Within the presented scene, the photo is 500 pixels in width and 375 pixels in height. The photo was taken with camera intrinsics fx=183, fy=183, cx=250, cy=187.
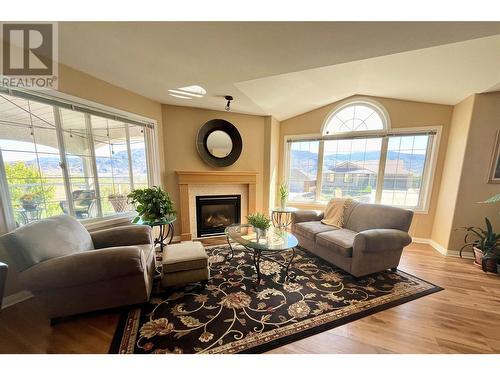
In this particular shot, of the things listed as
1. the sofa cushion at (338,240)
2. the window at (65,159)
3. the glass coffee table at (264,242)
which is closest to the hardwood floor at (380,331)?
the sofa cushion at (338,240)

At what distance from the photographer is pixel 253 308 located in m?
1.63

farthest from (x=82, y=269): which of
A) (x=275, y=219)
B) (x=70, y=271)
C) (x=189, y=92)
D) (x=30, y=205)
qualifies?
(x=275, y=219)

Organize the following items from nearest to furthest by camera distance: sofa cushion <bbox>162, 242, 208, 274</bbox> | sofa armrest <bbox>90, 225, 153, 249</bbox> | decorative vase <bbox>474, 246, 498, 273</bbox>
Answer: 1. sofa cushion <bbox>162, 242, 208, 274</bbox>
2. sofa armrest <bbox>90, 225, 153, 249</bbox>
3. decorative vase <bbox>474, 246, 498, 273</bbox>

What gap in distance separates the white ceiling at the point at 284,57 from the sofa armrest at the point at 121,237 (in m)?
1.71

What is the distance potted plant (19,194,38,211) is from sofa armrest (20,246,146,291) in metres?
0.87

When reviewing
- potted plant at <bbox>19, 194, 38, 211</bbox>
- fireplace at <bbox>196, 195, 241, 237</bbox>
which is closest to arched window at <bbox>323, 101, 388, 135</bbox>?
fireplace at <bbox>196, 195, 241, 237</bbox>

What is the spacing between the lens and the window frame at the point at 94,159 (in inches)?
63.6

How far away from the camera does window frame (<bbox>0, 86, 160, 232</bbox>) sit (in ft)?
5.30

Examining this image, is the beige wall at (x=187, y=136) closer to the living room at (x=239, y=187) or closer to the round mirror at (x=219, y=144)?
the living room at (x=239, y=187)

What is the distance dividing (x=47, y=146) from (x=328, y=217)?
3581mm

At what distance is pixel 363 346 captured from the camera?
4.21 feet

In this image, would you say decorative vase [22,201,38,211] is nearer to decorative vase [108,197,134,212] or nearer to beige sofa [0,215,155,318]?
beige sofa [0,215,155,318]
